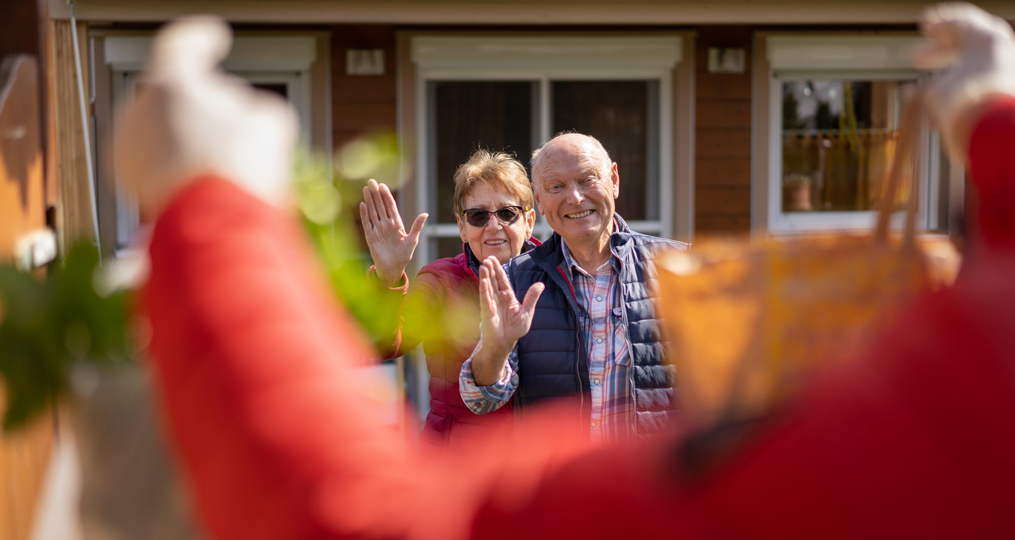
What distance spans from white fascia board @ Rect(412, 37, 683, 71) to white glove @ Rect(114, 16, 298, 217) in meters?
4.63

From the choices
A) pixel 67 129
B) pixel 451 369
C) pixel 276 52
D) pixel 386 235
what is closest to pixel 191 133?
pixel 386 235

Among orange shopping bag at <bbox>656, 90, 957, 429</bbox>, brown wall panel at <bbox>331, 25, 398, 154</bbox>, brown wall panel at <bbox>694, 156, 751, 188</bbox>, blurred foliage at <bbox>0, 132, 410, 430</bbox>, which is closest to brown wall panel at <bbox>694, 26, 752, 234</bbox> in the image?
brown wall panel at <bbox>694, 156, 751, 188</bbox>

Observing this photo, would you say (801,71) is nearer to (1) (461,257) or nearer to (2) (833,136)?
(2) (833,136)

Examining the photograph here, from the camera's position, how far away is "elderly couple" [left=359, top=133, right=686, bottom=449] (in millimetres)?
2275

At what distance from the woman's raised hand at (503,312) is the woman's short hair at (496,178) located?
2.39 ft

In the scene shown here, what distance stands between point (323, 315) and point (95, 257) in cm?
27

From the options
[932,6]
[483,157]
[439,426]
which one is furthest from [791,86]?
[439,426]

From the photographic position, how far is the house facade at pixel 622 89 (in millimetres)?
4777

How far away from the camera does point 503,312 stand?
7.27ft

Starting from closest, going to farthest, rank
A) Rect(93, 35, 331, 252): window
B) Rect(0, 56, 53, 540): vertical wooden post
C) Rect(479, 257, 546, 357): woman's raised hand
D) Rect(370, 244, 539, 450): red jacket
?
Rect(0, 56, 53, 540): vertical wooden post → Rect(479, 257, 546, 357): woman's raised hand → Rect(370, 244, 539, 450): red jacket → Rect(93, 35, 331, 252): window

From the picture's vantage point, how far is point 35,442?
2.80ft

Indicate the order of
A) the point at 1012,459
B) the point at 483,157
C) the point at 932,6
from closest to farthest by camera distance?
the point at 1012,459 < the point at 483,157 < the point at 932,6

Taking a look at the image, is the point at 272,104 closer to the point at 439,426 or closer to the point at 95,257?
the point at 95,257

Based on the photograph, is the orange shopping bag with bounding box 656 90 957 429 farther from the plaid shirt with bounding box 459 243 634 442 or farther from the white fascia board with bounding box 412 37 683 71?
the white fascia board with bounding box 412 37 683 71
